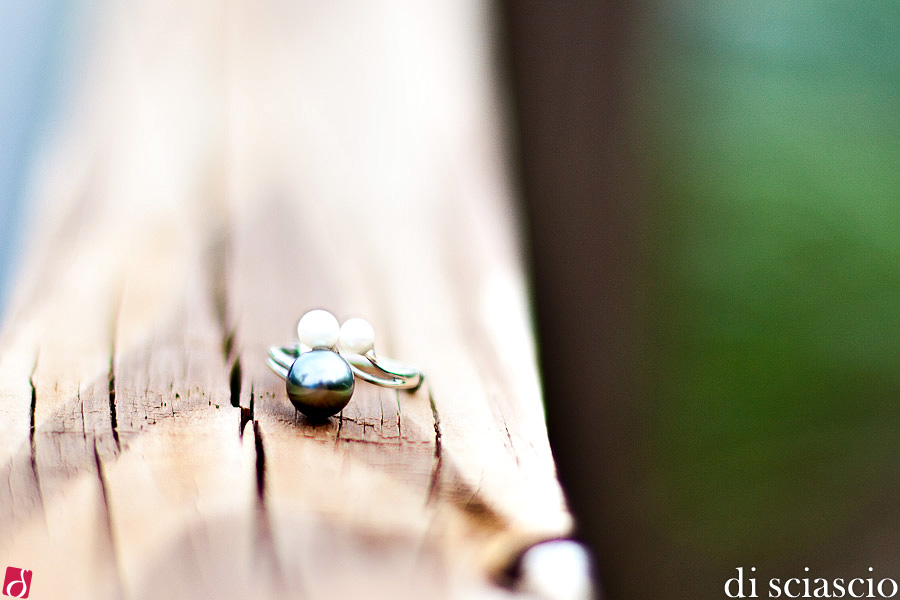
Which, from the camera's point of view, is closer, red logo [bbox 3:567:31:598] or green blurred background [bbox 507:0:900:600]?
red logo [bbox 3:567:31:598]

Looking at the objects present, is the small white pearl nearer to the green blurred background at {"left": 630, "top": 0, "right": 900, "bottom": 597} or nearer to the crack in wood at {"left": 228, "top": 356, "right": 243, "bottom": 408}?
the crack in wood at {"left": 228, "top": 356, "right": 243, "bottom": 408}

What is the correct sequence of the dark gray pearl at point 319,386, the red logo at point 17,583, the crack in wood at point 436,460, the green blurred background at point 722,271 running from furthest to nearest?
the green blurred background at point 722,271
the dark gray pearl at point 319,386
the crack in wood at point 436,460
the red logo at point 17,583

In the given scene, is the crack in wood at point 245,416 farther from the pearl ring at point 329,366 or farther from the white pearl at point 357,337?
the white pearl at point 357,337

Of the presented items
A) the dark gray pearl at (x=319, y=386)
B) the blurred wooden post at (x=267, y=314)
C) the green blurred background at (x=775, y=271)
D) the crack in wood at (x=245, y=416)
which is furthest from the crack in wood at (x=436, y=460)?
the green blurred background at (x=775, y=271)

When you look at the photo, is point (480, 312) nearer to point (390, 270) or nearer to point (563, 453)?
point (390, 270)

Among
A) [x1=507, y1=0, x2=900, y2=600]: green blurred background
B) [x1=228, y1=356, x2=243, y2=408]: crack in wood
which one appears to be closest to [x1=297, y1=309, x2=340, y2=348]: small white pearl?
[x1=228, y1=356, x2=243, y2=408]: crack in wood

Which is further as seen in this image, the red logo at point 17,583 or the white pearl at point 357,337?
the white pearl at point 357,337

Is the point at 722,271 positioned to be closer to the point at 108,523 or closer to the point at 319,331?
the point at 319,331

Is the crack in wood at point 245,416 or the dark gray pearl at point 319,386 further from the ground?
the dark gray pearl at point 319,386
